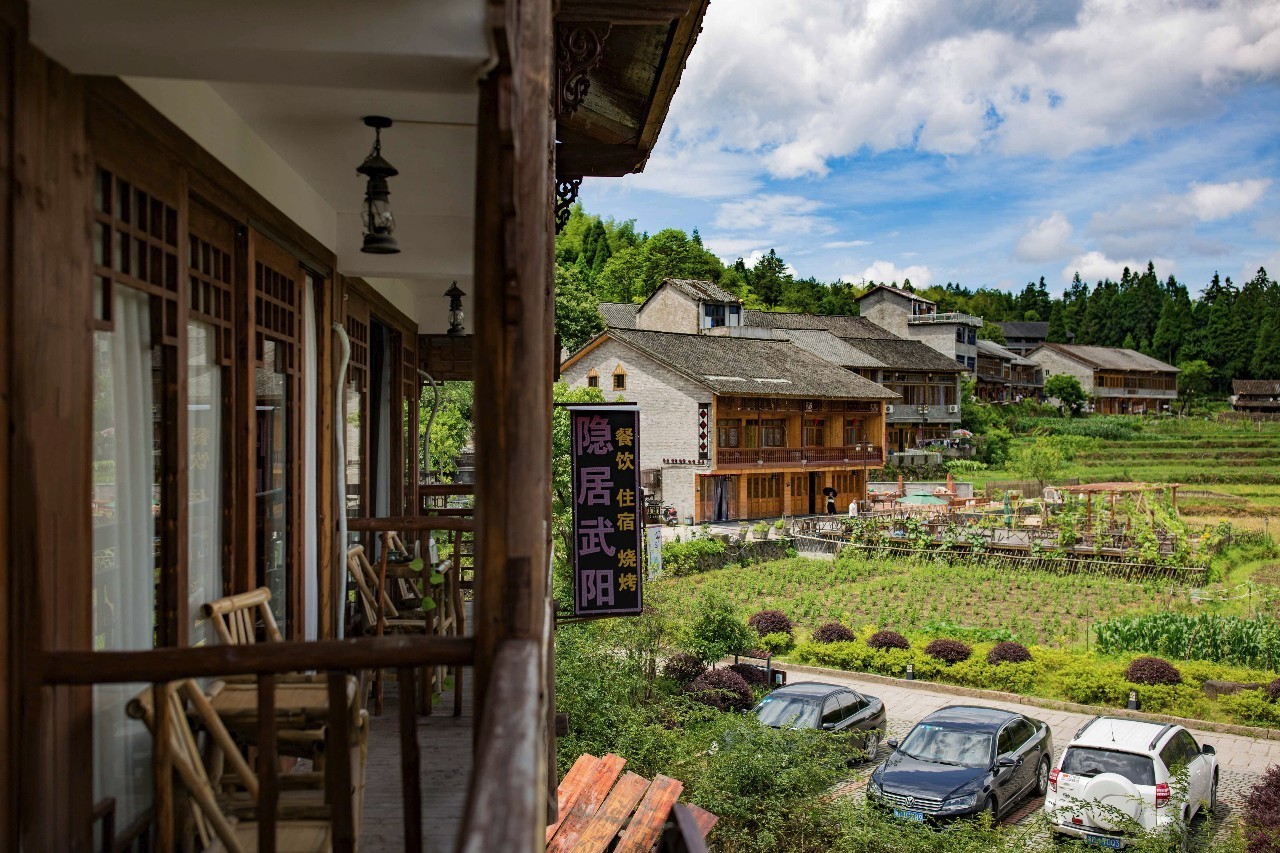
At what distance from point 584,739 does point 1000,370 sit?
195 feet

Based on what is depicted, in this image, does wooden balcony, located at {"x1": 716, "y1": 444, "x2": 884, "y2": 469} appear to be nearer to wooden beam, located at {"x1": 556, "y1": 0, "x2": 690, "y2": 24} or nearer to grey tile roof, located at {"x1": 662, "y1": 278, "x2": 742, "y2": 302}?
grey tile roof, located at {"x1": 662, "y1": 278, "x2": 742, "y2": 302}

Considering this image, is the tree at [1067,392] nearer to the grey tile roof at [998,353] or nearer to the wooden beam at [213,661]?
the grey tile roof at [998,353]

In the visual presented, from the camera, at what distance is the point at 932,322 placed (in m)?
57.7

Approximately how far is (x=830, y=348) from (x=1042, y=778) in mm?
35745

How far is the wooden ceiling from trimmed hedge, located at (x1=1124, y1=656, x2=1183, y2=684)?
38.1 feet

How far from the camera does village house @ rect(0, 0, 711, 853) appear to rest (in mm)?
2473

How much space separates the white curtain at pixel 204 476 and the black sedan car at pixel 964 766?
7.29 meters

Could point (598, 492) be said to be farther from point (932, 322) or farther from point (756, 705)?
point (932, 322)

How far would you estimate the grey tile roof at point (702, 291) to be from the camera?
44250 millimetres

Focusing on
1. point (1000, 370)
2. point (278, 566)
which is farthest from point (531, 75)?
point (1000, 370)

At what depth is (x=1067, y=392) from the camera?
6556 cm

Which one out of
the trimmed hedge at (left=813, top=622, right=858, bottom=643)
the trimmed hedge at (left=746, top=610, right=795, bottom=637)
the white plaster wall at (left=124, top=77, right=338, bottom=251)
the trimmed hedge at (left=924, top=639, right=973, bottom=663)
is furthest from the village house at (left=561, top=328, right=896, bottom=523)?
the white plaster wall at (left=124, top=77, right=338, bottom=251)

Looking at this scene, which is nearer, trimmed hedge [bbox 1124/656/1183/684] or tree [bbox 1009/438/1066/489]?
trimmed hedge [bbox 1124/656/1183/684]

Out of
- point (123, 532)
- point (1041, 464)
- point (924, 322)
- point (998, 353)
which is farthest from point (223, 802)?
point (998, 353)
